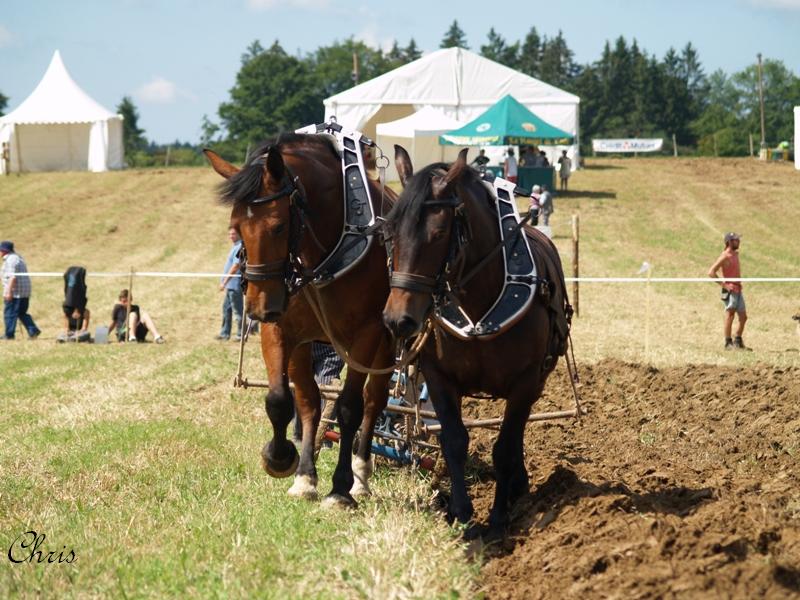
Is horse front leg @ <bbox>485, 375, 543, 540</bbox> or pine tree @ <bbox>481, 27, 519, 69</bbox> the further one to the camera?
pine tree @ <bbox>481, 27, 519, 69</bbox>

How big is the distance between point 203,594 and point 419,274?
1.73 meters

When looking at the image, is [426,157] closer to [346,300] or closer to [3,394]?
[3,394]

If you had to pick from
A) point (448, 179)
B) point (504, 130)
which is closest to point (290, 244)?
point (448, 179)

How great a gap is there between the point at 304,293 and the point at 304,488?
1.12m

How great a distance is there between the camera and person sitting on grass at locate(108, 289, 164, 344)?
715 inches

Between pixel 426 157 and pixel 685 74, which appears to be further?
pixel 685 74

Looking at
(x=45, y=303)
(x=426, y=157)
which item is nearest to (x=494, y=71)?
(x=426, y=157)

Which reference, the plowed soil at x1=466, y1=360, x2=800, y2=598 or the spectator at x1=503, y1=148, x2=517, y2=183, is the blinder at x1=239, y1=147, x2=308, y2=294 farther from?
the spectator at x1=503, y1=148, x2=517, y2=183

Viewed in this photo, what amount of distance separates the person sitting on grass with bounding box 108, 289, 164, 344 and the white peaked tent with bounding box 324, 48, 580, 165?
2046 cm

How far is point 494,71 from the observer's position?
38.3 m

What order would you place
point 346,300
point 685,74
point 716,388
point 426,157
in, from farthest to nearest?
1. point 685,74
2. point 426,157
3. point 716,388
4. point 346,300

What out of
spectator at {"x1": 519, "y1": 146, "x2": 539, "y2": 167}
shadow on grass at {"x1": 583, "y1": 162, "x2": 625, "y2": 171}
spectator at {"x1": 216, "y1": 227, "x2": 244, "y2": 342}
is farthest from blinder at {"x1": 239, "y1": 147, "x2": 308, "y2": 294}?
shadow on grass at {"x1": 583, "y1": 162, "x2": 625, "y2": 171}

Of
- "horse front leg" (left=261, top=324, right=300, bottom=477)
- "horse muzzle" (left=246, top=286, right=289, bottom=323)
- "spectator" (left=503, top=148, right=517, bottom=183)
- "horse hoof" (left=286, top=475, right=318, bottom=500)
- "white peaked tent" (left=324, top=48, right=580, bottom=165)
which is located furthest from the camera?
"white peaked tent" (left=324, top=48, right=580, bottom=165)

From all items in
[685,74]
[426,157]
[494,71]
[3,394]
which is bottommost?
[3,394]
